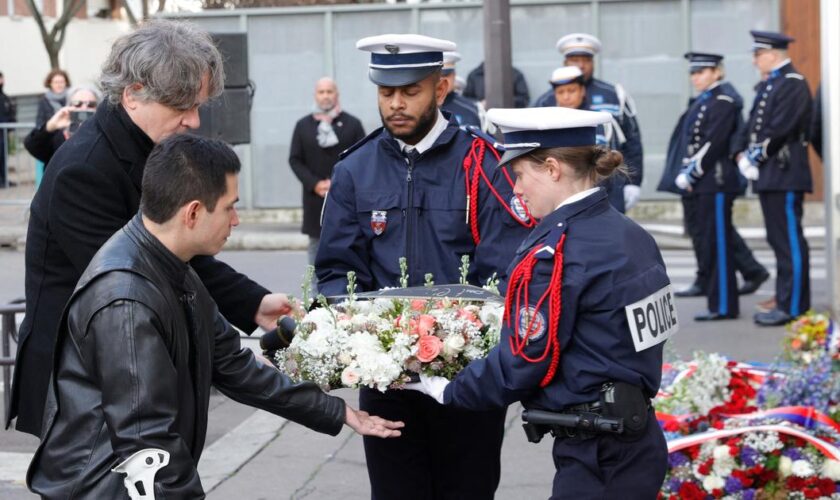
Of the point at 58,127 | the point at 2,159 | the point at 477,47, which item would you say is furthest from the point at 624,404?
the point at 2,159

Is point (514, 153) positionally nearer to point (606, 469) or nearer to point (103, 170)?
point (606, 469)

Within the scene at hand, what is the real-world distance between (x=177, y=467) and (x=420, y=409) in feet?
4.90

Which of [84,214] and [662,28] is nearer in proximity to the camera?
[84,214]

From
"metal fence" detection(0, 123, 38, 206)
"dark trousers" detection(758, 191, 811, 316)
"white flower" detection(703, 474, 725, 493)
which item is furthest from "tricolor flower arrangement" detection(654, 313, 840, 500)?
"metal fence" detection(0, 123, 38, 206)

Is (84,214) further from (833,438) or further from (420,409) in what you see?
(833,438)

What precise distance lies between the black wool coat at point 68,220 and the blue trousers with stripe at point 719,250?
740 cm

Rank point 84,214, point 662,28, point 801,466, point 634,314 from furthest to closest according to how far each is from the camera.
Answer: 1. point 662,28
2. point 801,466
3. point 84,214
4. point 634,314

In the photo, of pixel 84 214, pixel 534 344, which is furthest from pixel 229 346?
pixel 534 344

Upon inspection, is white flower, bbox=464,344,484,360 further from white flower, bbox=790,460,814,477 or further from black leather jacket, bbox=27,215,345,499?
white flower, bbox=790,460,814,477

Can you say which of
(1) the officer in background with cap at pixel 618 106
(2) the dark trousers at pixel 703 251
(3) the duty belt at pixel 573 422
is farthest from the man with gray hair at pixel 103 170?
(2) the dark trousers at pixel 703 251

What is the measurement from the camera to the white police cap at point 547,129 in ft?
12.5

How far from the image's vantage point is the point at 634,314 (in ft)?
12.0

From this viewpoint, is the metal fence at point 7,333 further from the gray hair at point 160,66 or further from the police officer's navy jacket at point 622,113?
the police officer's navy jacket at point 622,113

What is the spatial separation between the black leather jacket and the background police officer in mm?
7860
